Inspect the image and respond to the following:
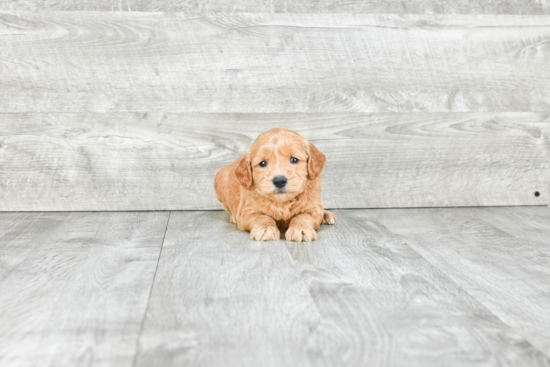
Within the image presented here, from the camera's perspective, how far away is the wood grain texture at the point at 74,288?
97 centimetres

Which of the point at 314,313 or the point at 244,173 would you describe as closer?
the point at 314,313

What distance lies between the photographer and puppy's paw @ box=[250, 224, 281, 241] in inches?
70.0

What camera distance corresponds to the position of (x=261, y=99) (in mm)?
2361

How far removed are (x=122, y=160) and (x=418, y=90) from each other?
60.9 inches

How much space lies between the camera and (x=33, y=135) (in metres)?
2.31

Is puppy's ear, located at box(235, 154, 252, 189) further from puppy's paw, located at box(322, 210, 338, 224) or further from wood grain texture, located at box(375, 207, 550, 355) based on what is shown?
wood grain texture, located at box(375, 207, 550, 355)

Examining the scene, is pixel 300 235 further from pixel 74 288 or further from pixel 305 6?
pixel 305 6

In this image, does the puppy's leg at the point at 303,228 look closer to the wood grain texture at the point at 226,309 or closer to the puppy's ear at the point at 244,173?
the wood grain texture at the point at 226,309

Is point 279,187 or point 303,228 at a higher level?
point 279,187

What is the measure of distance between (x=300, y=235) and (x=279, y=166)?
0.27m

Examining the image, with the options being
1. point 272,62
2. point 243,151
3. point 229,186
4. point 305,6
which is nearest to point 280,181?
point 229,186

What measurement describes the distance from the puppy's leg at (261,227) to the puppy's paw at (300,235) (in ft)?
0.16

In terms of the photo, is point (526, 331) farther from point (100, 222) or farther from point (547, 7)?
point (547, 7)

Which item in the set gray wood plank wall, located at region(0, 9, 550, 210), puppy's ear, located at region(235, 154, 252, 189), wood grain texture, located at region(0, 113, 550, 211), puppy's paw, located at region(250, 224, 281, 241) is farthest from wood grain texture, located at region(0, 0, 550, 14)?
puppy's paw, located at region(250, 224, 281, 241)
